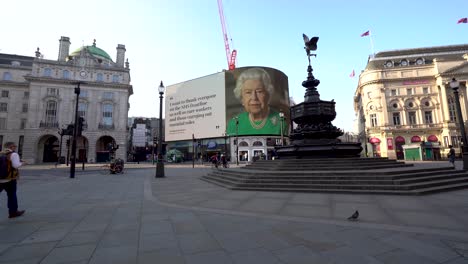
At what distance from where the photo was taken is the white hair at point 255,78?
5878cm

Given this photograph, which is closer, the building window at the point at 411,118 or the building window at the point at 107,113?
the building window at the point at 411,118

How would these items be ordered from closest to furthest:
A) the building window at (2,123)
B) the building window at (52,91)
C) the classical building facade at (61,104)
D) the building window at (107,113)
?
1. the classical building facade at (61,104)
2. the building window at (52,91)
3. the building window at (2,123)
4. the building window at (107,113)

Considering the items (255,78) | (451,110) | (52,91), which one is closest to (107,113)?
(52,91)

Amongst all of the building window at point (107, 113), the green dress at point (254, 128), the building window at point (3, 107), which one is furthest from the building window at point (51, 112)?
the green dress at point (254, 128)

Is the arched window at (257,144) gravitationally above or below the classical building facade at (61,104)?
below

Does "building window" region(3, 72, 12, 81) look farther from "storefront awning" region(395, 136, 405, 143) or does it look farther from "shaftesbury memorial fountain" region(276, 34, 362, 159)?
"storefront awning" region(395, 136, 405, 143)

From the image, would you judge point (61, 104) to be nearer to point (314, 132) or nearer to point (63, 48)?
point (63, 48)

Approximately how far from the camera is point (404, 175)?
9.02 metres

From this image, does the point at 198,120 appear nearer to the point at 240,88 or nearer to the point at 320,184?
the point at 240,88

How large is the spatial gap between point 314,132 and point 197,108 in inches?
2082

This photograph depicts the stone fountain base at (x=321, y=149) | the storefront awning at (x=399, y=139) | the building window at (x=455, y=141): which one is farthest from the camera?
the storefront awning at (x=399, y=139)

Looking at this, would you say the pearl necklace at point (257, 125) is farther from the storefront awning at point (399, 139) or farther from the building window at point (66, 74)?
the building window at point (66, 74)

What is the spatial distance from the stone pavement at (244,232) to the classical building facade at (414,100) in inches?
1850

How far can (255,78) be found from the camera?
58.7 metres
